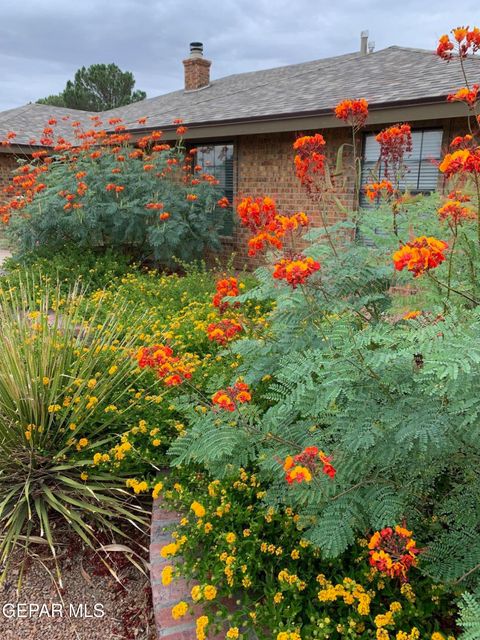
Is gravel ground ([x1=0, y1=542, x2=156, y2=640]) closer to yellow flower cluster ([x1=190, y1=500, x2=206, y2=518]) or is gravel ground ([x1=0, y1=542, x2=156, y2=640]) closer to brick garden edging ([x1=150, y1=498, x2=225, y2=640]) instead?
brick garden edging ([x1=150, y1=498, x2=225, y2=640])

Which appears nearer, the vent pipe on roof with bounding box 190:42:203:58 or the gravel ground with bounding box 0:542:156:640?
the gravel ground with bounding box 0:542:156:640

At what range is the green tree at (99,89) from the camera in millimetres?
37719

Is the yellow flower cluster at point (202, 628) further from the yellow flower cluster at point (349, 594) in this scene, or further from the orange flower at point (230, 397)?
the orange flower at point (230, 397)

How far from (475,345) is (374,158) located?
6.63m

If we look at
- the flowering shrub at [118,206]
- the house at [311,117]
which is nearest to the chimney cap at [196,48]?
the house at [311,117]

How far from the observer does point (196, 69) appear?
15391mm

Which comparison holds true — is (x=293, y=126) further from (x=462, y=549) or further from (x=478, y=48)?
(x=462, y=549)

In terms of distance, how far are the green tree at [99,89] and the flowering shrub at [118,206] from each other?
108ft

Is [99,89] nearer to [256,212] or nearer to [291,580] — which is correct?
[256,212]

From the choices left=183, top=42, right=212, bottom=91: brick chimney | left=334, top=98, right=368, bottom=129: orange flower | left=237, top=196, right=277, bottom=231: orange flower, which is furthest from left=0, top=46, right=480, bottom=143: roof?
left=237, top=196, right=277, bottom=231: orange flower

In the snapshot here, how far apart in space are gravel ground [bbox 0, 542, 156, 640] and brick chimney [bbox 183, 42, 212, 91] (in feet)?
50.3

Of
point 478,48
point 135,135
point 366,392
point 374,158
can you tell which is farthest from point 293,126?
point 366,392

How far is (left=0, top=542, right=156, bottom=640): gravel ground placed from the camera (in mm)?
2389

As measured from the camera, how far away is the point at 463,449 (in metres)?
1.89
